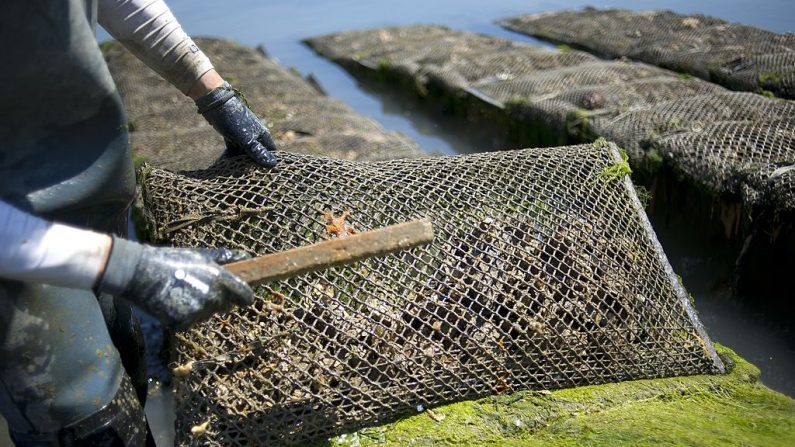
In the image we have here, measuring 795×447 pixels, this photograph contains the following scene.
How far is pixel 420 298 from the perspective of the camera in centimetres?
297

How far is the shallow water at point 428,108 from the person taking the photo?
462 cm

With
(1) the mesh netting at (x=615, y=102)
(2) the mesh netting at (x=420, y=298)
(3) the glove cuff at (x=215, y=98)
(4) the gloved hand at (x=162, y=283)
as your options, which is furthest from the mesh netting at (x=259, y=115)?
(4) the gloved hand at (x=162, y=283)

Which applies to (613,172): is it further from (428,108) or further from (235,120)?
(428,108)

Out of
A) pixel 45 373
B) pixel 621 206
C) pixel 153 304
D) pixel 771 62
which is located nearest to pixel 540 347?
pixel 621 206

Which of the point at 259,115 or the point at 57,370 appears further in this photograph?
the point at 259,115

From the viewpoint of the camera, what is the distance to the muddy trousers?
2.36 metres

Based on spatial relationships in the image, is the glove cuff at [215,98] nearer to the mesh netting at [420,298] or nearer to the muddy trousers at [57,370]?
the mesh netting at [420,298]

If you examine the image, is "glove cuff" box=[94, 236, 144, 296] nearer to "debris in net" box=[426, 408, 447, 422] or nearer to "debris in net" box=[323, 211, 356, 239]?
"debris in net" box=[323, 211, 356, 239]

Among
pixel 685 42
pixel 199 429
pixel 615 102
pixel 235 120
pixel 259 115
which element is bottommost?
pixel 259 115

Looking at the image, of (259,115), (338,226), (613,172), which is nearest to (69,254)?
(338,226)

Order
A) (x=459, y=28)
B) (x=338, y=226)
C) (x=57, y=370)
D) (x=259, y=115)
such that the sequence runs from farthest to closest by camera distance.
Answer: (x=459, y=28) → (x=259, y=115) → (x=338, y=226) → (x=57, y=370)

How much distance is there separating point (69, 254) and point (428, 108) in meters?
7.48

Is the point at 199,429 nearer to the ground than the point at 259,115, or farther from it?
farther from it

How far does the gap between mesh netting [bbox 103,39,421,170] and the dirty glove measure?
8.47ft
